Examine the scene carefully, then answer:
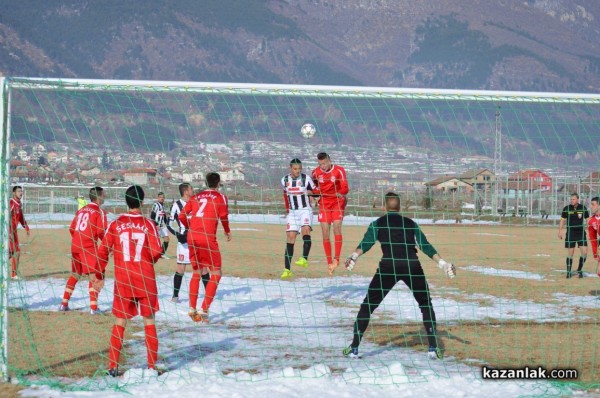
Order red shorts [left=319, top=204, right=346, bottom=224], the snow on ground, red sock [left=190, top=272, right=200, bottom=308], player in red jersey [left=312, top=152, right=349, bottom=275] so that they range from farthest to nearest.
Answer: red shorts [left=319, top=204, right=346, bottom=224]
player in red jersey [left=312, top=152, right=349, bottom=275]
red sock [left=190, top=272, right=200, bottom=308]
the snow on ground

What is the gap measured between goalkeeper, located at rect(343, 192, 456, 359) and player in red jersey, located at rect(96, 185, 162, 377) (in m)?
2.02

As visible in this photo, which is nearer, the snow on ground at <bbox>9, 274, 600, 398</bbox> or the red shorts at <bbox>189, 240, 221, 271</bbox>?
the snow on ground at <bbox>9, 274, 600, 398</bbox>

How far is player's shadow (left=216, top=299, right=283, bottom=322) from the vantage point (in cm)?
1148

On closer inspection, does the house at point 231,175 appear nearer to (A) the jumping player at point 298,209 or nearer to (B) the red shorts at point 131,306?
(A) the jumping player at point 298,209

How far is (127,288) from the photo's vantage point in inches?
305

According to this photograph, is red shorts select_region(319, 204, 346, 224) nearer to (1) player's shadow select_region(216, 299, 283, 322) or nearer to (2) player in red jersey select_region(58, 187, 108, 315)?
(1) player's shadow select_region(216, 299, 283, 322)

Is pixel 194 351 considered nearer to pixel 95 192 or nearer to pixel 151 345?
pixel 151 345

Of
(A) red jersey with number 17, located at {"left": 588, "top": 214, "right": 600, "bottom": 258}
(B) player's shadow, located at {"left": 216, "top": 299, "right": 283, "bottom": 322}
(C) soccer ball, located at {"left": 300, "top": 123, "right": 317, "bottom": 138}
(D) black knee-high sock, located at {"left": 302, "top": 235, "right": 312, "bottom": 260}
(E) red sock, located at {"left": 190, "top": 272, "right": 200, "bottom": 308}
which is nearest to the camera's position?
(E) red sock, located at {"left": 190, "top": 272, "right": 200, "bottom": 308}

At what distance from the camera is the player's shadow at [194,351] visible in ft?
28.0

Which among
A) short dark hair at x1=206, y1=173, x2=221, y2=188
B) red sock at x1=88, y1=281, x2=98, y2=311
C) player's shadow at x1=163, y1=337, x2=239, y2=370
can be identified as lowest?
player's shadow at x1=163, y1=337, x2=239, y2=370

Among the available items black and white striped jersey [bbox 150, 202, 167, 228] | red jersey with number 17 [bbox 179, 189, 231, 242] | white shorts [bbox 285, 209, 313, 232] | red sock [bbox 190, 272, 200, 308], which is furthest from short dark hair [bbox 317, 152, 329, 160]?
black and white striped jersey [bbox 150, 202, 167, 228]

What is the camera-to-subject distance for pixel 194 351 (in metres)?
9.06

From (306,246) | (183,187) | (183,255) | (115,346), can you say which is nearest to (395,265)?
(115,346)

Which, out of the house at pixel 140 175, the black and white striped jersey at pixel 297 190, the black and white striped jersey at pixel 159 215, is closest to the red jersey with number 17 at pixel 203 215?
the house at pixel 140 175
